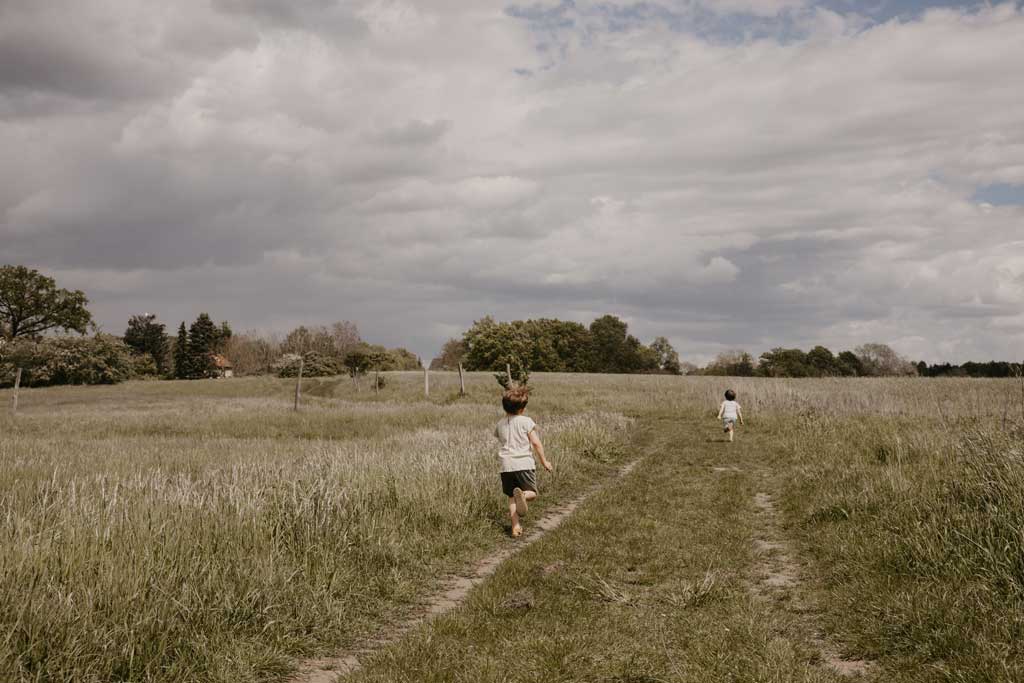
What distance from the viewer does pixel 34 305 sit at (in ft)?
248

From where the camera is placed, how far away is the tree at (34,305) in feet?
240

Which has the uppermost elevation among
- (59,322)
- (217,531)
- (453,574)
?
(59,322)

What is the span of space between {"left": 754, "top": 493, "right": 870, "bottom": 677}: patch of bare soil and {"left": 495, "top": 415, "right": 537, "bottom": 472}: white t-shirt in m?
→ 3.43

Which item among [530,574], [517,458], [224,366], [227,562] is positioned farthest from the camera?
[224,366]

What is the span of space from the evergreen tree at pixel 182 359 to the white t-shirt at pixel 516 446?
323ft

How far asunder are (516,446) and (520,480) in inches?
20.1

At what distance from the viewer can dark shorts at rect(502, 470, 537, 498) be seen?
10039 mm

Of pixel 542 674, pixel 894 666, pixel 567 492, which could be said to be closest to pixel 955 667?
pixel 894 666

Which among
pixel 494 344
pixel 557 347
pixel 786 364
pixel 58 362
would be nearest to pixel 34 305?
pixel 58 362

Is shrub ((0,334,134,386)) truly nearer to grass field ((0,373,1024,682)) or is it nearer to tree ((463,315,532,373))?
tree ((463,315,532,373))

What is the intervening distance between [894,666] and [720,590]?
1.87 meters

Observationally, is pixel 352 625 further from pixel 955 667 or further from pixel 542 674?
pixel 955 667

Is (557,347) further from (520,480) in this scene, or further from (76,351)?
(520,480)

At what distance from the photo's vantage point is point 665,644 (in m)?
5.69
